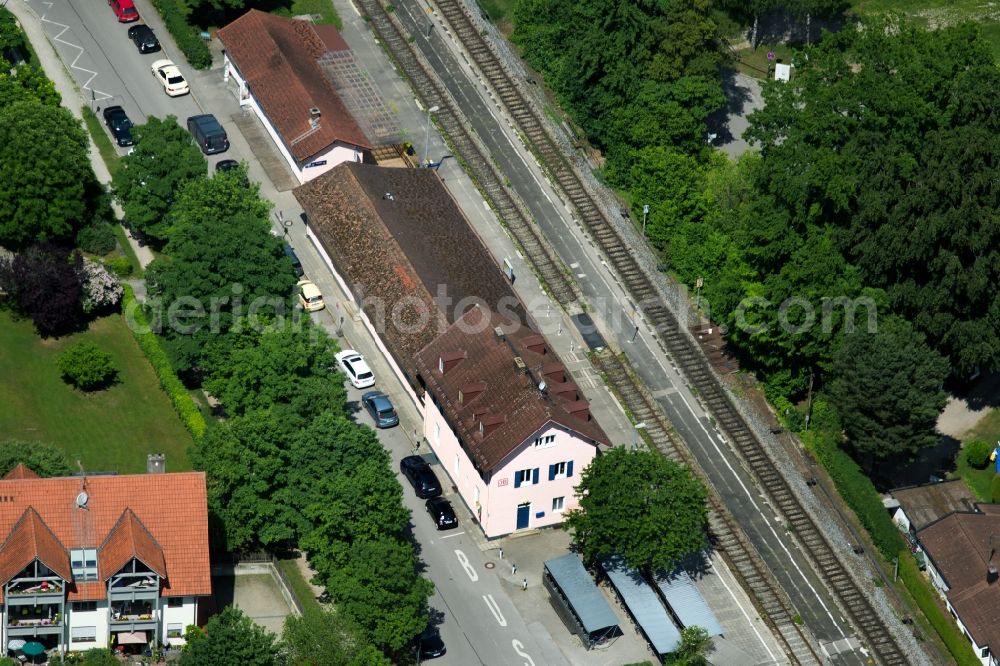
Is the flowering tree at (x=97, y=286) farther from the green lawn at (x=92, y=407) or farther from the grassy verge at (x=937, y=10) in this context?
the grassy verge at (x=937, y=10)

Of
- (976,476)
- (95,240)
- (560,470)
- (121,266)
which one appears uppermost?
(95,240)

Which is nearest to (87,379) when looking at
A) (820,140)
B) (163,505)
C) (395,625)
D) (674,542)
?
(163,505)

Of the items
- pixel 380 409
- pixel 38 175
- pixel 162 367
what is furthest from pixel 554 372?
pixel 38 175

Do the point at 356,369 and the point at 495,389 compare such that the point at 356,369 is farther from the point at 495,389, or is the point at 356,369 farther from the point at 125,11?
the point at 125,11

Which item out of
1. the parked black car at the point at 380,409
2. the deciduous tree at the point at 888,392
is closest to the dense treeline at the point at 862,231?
the deciduous tree at the point at 888,392

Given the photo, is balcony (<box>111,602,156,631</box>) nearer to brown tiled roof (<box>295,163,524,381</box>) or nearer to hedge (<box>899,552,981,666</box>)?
brown tiled roof (<box>295,163,524,381</box>)

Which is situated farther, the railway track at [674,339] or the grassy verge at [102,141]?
the grassy verge at [102,141]

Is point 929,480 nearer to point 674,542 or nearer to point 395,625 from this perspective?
point 674,542
